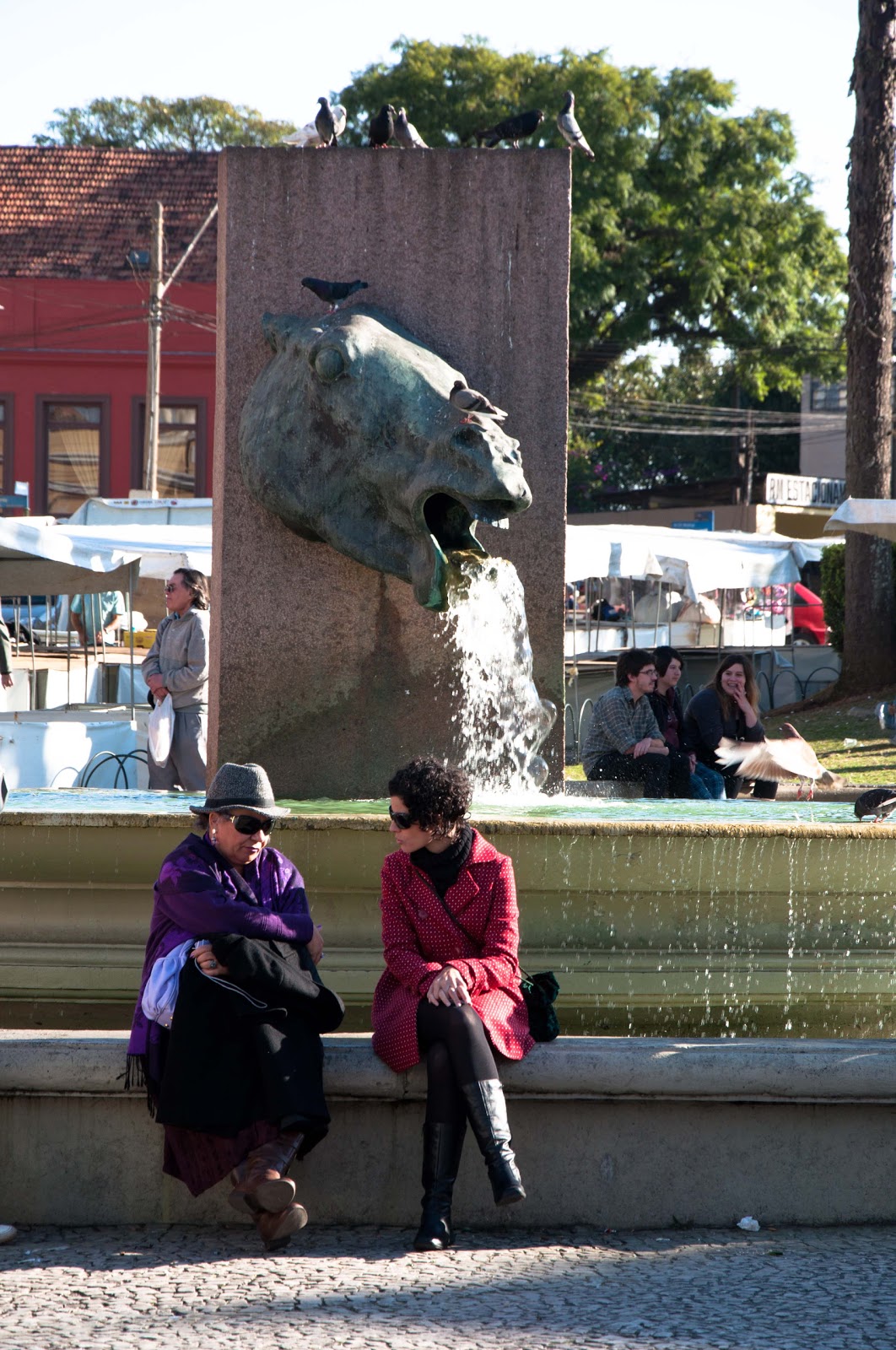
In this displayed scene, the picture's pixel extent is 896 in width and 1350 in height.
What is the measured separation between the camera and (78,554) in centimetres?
1320

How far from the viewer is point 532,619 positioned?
5625mm

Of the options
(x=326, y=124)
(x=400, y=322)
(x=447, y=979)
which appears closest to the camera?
(x=447, y=979)

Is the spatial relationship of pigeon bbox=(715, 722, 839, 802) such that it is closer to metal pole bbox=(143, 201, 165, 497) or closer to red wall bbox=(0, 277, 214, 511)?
metal pole bbox=(143, 201, 165, 497)

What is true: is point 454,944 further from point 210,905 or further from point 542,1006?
point 210,905

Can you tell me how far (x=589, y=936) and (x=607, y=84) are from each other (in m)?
32.6

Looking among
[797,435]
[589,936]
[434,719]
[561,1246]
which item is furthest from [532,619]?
[797,435]

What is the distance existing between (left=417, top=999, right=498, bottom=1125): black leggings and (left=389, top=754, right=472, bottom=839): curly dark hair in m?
0.49

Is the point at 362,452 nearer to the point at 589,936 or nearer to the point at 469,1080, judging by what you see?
the point at 589,936

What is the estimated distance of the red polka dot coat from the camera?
4.32 m

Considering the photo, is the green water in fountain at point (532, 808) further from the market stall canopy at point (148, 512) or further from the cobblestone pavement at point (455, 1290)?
the market stall canopy at point (148, 512)

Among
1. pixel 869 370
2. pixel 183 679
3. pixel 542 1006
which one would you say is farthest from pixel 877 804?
pixel 869 370

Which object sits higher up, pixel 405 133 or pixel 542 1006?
pixel 405 133

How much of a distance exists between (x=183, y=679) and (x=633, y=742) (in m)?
2.93

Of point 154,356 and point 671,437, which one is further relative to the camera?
point 671,437
